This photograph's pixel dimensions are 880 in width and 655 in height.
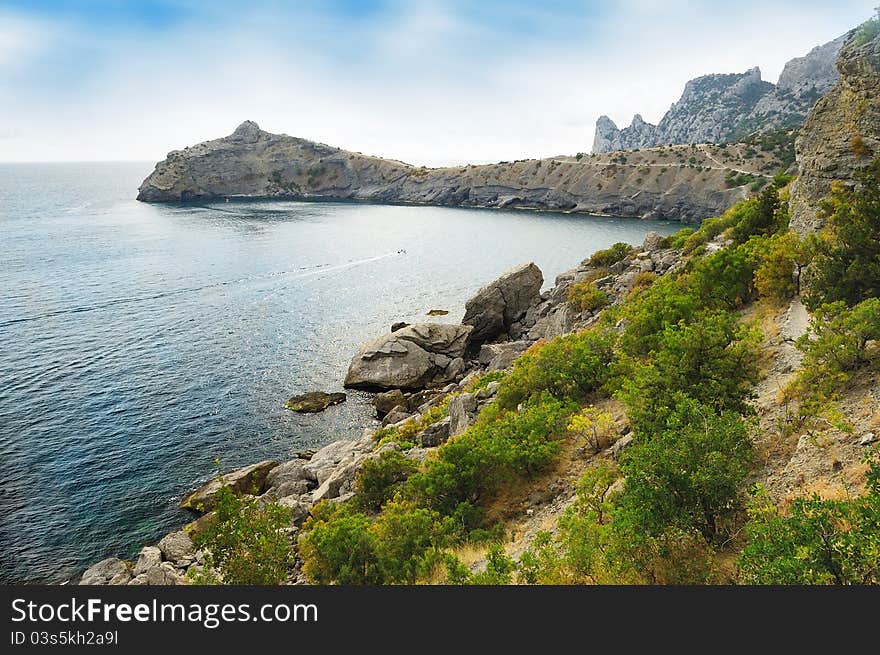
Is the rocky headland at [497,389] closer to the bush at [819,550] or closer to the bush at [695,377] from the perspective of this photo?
the bush at [695,377]

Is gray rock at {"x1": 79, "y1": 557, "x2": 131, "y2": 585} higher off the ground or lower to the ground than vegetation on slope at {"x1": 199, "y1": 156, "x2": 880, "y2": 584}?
lower

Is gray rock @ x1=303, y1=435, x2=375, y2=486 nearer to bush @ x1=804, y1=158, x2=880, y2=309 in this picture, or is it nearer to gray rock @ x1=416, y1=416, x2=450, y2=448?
gray rock @ x1=416, y1=416, x2=450, y2=448

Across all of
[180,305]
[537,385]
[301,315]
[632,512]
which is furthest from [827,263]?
[180,305]

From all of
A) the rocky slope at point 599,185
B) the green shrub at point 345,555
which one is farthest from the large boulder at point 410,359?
the rocky slope at point 599,185

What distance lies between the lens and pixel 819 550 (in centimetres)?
747

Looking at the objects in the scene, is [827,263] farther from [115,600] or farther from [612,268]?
[612,268]

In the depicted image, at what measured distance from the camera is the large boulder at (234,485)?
1148 inches

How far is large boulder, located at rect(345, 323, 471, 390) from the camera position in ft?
151

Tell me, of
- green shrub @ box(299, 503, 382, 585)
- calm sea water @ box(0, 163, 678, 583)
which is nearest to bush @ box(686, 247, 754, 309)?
green shrub @ box(299, 503, 382, 585)

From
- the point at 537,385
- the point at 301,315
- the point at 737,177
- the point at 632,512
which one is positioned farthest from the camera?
the point at 737,177

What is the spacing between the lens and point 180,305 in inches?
2579

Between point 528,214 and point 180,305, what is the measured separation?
385 feet

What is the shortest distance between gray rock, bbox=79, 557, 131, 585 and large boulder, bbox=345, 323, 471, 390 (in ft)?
77.6

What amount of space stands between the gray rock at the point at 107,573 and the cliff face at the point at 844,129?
38042mm
